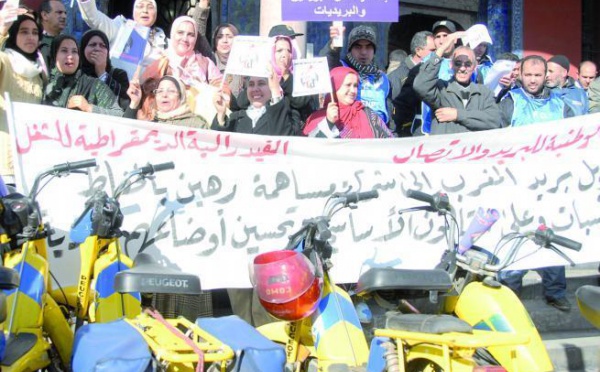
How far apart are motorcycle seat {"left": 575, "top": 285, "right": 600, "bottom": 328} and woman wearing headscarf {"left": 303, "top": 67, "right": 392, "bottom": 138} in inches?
104

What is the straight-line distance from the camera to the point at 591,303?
3949mm

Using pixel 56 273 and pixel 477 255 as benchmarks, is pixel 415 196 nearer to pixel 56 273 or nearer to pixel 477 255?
pixel 477 255

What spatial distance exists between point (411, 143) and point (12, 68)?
2763 millimetres

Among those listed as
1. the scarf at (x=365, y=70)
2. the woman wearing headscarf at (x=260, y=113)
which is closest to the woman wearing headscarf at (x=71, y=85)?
the woman wearing headscarf at (x=260, y=113)

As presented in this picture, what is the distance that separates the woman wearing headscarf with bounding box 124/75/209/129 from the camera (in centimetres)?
602

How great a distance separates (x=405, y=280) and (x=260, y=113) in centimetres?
256

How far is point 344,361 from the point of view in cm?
430

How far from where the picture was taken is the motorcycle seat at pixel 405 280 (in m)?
3.97

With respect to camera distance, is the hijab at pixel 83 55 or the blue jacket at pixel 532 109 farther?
the blue jacket at pixel 532 109

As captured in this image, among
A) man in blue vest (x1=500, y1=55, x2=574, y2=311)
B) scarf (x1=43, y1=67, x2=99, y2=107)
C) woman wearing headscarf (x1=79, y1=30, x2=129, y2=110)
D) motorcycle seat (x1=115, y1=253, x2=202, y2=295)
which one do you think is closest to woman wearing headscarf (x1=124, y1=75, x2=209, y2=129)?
scarf (x1=43, y1=67, x2=99, y2=107)

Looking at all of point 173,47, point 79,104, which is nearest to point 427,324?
point 79,104

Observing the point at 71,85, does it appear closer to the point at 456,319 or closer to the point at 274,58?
the point at 274,58

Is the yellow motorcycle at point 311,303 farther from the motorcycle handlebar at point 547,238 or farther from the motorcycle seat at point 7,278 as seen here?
the motorcycle seat at point 7,278

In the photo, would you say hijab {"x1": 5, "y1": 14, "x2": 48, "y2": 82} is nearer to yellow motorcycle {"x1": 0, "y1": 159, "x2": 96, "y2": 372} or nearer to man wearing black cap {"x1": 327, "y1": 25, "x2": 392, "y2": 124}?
yellow motorcycle {"x1": 0, "y1": 159, "x2": 96, "y2": 372}
